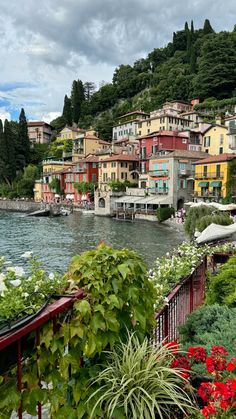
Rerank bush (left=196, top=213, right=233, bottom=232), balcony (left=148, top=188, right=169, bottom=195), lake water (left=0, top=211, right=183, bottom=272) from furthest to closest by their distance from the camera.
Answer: balcony (left=148, top=188, right=169, bottom=195) → bush (left=196, top=213, right=233, bottom=232) → lake water (left=0, top=211, right=183, bottom=272)

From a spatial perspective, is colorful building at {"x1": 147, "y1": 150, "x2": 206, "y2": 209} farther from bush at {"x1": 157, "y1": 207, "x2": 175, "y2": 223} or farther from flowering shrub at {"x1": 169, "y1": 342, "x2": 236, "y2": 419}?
flowering shrub at {"x1": 169, "y1": 342, "x2": 236, "y2": 419}

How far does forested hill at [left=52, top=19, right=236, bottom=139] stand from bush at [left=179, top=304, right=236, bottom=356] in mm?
86481

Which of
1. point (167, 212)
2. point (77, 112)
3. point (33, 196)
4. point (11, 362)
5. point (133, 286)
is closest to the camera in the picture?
point (11, 362)

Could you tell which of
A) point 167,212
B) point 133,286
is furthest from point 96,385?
point 167,212

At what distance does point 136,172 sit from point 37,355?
6603 centimetres

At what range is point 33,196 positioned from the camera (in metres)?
92.4

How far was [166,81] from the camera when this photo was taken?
103 m

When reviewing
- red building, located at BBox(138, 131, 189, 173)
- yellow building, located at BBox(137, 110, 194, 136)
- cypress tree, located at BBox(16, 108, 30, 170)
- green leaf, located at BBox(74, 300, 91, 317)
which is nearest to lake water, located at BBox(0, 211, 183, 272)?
green leaf, located at BBox(74, 300, 91, 317)

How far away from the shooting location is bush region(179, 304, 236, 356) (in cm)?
351

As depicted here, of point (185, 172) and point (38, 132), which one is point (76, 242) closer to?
point (185, 172)

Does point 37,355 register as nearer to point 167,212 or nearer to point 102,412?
point 102,412

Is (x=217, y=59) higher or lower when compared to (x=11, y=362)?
higher

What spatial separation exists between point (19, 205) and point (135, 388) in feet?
267

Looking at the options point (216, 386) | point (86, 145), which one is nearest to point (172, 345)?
point (216, 386)
